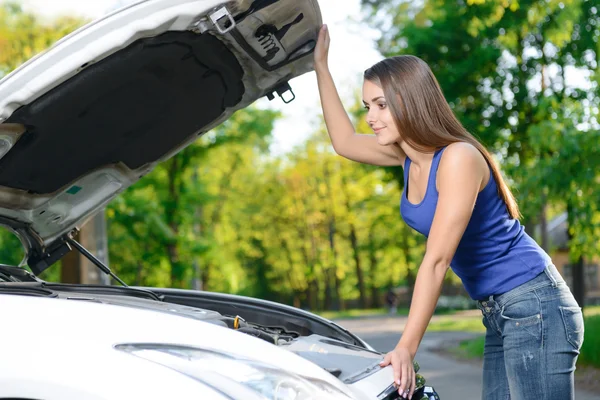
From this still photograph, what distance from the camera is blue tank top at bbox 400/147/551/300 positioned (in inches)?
110

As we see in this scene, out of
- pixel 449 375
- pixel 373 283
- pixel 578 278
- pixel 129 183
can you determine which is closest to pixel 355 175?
pixel 373 283

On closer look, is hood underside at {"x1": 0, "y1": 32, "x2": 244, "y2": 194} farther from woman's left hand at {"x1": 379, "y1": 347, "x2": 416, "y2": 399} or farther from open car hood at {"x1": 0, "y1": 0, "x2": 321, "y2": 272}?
woman's left hand at {"x1": 379, "y1": 347, "x2": 416, "y2": 399}

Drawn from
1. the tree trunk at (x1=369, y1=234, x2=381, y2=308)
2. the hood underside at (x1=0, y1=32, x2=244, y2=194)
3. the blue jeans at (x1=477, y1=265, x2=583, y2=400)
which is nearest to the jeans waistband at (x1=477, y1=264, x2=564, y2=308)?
the blue jeans at (x1=477, y1=265, x2=583, y2=400)

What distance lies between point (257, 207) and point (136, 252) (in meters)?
20.8

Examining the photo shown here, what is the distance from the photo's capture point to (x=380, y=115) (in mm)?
2920

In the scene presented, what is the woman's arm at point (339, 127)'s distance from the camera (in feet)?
11.6

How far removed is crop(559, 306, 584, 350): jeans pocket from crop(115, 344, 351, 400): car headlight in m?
0.91

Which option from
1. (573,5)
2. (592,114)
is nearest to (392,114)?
(573,5)

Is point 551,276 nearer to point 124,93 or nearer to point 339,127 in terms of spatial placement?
point 339,127

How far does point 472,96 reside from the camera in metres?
23.0

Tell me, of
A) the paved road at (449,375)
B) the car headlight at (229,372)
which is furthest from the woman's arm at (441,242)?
the paved road at (449,375)

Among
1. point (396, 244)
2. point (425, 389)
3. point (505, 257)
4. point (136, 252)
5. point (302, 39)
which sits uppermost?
point (396, 244)

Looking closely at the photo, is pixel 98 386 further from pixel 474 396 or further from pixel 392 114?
pixel 474 396

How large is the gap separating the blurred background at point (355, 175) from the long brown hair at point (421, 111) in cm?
91
